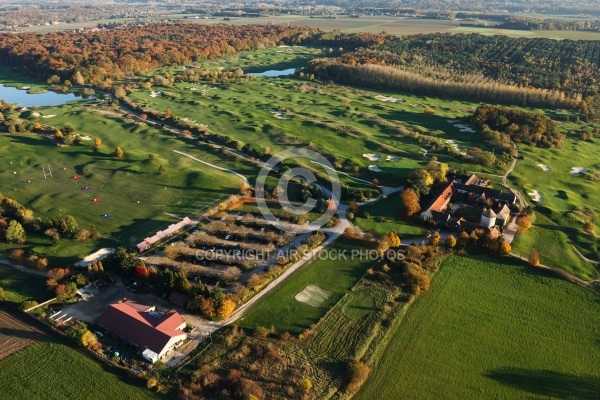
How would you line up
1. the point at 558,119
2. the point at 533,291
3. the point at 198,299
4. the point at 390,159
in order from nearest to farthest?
the point at 198,299
the point at 533,291
the point at 390,159
the point at 558,119

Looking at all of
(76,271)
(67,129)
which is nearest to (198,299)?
(76,271)

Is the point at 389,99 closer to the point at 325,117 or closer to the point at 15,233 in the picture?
the point at 325,117

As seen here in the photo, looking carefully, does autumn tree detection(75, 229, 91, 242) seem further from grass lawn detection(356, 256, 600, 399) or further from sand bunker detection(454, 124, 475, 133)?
sand bunker detection(454, 124, 475, 133)

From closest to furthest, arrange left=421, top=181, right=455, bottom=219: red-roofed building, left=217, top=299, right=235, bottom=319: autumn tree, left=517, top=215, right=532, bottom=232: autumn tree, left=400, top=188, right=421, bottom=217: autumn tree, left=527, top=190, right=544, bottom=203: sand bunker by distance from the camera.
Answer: left=217, top=299, right=235, bottom=319: autumn tree
left=517, top=215, right=532, bottom=232: autumn tree
left=421, top=181, right=455, bottom=219: red-roofed building
left=400, top=188, right=421, bottom=217: autumn tree
left=527, top=190, right=544, bottom=203: sand bunker

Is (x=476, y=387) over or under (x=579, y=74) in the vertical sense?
under

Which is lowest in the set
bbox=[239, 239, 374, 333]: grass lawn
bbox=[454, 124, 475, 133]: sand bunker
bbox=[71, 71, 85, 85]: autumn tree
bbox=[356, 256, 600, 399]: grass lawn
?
bbox=[356, 256, 600, 399]: grass lawn

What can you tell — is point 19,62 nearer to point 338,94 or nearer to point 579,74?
point 338,94

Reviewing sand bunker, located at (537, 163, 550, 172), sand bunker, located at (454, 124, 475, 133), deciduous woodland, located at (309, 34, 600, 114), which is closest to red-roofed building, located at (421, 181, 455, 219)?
sand bunker, located at (537, 163, 550, 172)
